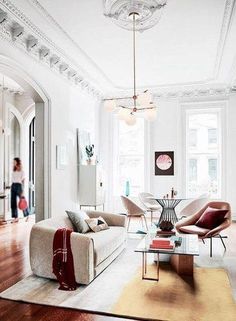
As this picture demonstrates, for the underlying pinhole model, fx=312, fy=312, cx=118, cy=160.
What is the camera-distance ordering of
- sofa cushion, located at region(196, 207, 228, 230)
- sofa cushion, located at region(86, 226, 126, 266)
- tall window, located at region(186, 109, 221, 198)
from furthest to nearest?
1. tall window, located at region(186, 109, 221, 198)
2. sofa cushion, located at region(196, 207, 228, 230)
3. sofa cushion, located at region(86, 226, 126, 266)

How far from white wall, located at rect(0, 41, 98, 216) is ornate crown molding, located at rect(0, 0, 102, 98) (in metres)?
0.11

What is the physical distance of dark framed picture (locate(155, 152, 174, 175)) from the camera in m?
8.36

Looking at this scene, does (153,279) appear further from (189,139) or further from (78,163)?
(189,139)

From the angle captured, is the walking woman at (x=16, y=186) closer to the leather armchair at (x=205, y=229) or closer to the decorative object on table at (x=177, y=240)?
the leather armchair at (x=205, y=229)

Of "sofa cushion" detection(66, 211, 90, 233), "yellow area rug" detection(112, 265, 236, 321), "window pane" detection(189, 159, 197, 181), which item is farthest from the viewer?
"window pane" detection(189, 159, 197, 181)

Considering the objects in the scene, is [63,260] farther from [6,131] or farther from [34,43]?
[6,131]

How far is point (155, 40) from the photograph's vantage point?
521cm

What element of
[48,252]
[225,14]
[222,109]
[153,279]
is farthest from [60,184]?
[222,109]

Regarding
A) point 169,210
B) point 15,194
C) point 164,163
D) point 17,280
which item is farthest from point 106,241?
point 15,194

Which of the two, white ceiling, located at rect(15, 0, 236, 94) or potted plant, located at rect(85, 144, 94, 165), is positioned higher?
white ceiling, located at rect(15, 0, 236, 94)

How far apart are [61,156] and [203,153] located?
13.4 ft

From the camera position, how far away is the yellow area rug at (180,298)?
9.42ft

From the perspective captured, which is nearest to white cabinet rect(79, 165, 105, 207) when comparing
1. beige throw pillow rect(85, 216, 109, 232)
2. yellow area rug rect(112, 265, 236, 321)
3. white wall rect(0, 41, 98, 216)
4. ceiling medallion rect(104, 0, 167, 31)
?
white wall rect(0, 41, 98, 216)

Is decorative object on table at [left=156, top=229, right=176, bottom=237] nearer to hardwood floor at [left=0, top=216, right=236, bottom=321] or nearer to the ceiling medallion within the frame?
hardwood floor at [left=0, top=216, right=236, bottom=321]
